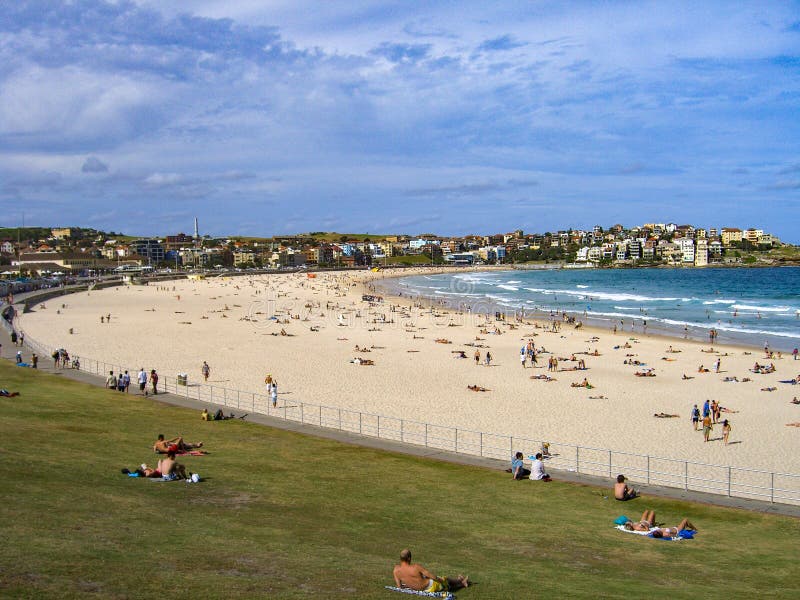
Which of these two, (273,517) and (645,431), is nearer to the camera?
(273,517)

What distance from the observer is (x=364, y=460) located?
14.1m

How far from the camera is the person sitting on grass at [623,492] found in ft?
39.4

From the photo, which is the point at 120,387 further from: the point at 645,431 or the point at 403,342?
the point at 403,342

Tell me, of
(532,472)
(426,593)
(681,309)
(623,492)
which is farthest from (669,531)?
(681,309)

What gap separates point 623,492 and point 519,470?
6.34 feet

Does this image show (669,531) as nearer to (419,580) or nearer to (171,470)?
(419,580)

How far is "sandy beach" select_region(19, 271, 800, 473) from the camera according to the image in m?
19.5

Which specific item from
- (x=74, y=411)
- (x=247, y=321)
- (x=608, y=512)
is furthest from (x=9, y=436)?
(x=247, y=321)

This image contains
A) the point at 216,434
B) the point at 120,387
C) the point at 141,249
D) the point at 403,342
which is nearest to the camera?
the point at 216,434

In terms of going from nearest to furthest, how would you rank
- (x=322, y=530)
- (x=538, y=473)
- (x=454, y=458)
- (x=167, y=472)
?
1. (x=322, y=530)
2. (x=167, y=472)
3. (x=538, y=473)
4. (x=454, y=458)

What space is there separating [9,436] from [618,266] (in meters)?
195

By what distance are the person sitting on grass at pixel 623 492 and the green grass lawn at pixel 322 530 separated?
0.22 metres

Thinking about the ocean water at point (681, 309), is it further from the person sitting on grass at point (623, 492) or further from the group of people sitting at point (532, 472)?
the person sitting on grass at point (623, 492)

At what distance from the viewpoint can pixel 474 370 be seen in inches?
1181
